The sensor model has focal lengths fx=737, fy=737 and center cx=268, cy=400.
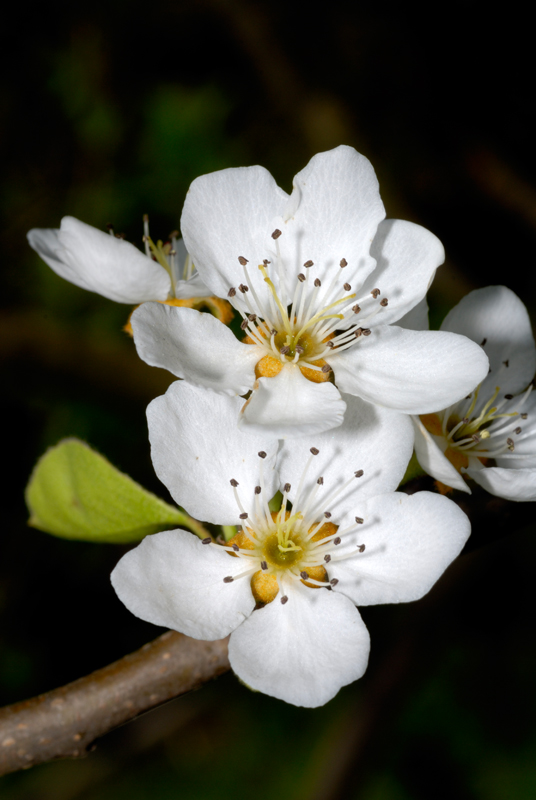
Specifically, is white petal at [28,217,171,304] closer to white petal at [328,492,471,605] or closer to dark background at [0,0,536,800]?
white petal at [328,492,471,605]

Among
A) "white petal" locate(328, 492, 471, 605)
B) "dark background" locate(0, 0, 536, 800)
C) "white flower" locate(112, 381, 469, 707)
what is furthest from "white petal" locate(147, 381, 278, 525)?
"dark background" locate(0, 0, 536, 800)

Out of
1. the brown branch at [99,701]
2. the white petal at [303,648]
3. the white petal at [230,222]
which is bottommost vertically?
the brown branch at [99,701]

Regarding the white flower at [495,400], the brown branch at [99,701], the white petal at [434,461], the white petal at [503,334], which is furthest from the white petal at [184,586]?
the white petal at [503,334]

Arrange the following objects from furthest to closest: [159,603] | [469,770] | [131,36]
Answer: [131,36]
[469,770]
[159,603]

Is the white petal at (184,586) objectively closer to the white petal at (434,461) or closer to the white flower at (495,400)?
the white petal at (434,461)

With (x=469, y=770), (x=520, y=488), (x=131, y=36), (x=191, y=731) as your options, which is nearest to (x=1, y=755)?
(x=520, y=488)

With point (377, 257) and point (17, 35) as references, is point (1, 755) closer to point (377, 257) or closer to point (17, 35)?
point (377, 257)

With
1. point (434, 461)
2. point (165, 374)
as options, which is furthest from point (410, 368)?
point (165, 374)
